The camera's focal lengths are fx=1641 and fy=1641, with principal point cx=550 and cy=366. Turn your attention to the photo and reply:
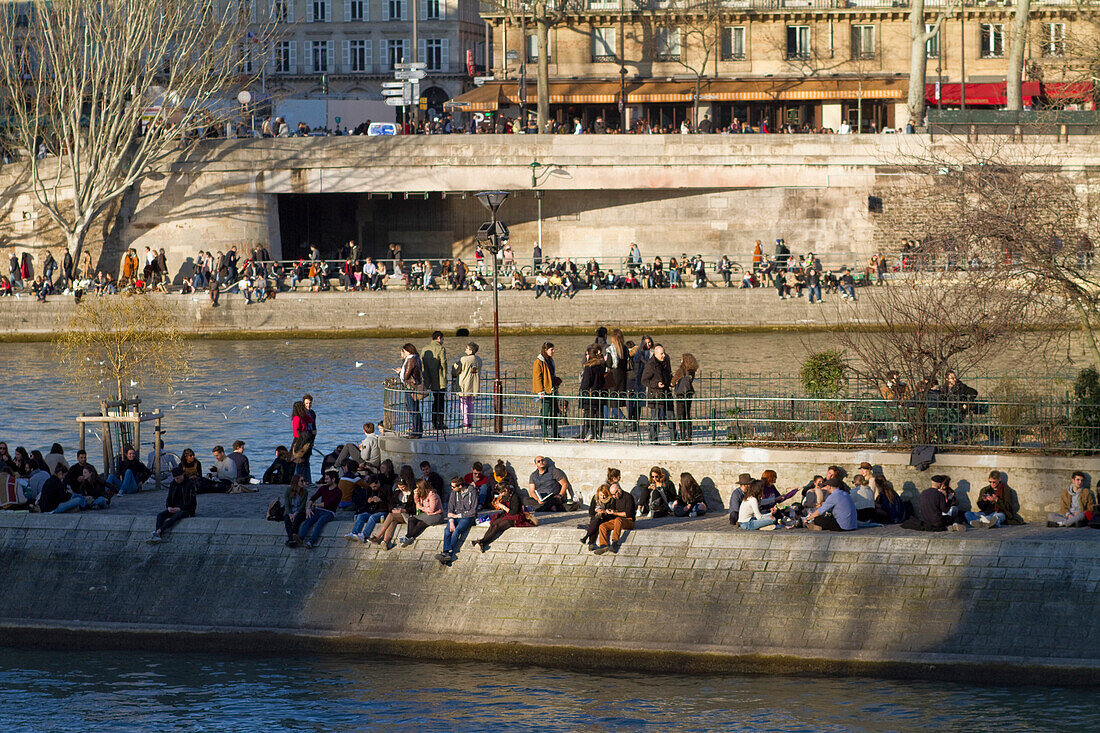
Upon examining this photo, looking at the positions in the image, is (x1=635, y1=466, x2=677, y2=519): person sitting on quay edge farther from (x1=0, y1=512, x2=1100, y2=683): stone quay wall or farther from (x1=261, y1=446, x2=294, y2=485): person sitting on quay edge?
(x1=261, y1=446, x2=294, y2=485): person sitting on quay edge

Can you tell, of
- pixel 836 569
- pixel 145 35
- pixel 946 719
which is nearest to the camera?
pixel 946 719

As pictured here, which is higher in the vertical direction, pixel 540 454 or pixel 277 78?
pixel 277 78

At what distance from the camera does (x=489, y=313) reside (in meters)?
47.0

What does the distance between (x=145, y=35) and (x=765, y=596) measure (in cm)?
3433

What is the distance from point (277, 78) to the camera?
8319cm

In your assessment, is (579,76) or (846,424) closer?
(846,424)

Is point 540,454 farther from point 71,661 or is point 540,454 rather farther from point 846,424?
point 71,661

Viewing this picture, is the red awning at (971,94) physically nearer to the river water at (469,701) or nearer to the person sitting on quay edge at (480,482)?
the person sitting on quay edge at (480,482)

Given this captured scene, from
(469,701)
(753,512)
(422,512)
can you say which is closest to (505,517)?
(422,512)

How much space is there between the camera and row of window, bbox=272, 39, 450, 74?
83.9m

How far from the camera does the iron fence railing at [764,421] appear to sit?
61.4ft

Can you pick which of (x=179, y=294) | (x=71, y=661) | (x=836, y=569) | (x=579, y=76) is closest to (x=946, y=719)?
(x=836, y=569)

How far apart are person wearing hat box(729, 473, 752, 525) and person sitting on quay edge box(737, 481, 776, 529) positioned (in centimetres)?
3

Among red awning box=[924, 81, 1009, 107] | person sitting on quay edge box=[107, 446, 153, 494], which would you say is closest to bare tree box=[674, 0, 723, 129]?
red awning box=[924, 81, 1009, 107]
